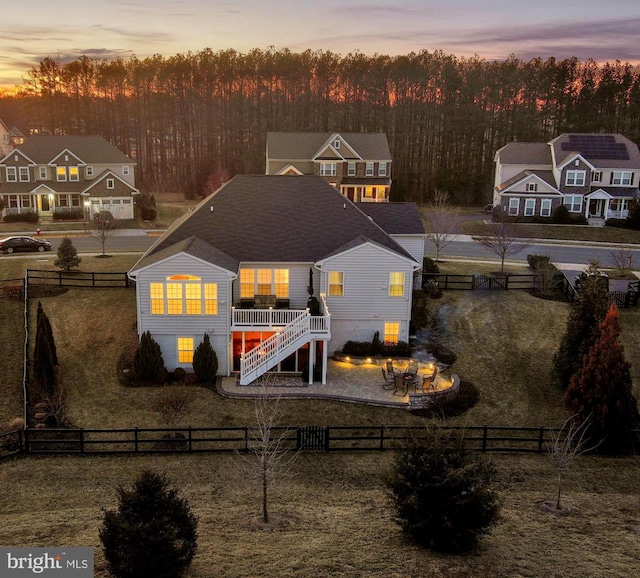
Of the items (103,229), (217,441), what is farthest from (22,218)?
(217,441)

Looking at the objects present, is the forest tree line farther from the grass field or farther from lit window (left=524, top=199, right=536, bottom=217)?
the grass field

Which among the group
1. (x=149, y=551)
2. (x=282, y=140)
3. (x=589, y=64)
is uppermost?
(x=589, y=64)

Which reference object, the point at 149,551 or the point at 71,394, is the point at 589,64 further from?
the point at 149,551

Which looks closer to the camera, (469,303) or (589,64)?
(469,303)

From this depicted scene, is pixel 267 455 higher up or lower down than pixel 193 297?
lower down

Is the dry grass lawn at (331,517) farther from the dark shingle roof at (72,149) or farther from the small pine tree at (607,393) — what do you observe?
the dark shingle roof at (72,149)

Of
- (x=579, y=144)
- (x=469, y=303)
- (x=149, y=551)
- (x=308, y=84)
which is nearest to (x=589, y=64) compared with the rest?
(x=579, y=144)

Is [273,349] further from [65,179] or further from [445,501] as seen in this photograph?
[65,179]
